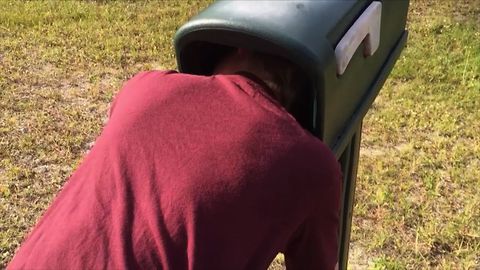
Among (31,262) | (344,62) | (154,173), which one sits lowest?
(31,262)

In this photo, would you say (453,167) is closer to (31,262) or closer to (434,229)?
(434,229)

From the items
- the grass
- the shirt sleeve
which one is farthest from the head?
the grass

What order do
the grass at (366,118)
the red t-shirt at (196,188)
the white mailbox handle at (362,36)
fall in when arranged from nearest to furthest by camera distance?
the red t-shirt at (196,188) < the white mailbox handle at (362,36) < the grass at (366,118)

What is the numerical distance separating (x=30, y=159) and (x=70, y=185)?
7.25 ft

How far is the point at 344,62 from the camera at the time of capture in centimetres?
152

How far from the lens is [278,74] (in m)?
1.52

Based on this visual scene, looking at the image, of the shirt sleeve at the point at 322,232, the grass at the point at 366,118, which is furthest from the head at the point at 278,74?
the grass at the point at 366,118

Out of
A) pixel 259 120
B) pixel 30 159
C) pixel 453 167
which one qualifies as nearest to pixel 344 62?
pixel 259 120

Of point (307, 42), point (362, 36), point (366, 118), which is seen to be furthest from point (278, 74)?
point (366, 118)

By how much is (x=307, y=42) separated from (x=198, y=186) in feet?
1.16

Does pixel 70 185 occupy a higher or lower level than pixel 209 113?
lower

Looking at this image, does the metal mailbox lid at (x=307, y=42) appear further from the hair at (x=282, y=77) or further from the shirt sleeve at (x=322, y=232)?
the shirt sleeve at (x=322, y=232)

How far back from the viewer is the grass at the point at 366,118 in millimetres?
3172

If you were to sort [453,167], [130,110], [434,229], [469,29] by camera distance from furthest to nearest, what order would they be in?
1. [469,29]
2. [453,167]
3. [434,229]
4. [130,110]
